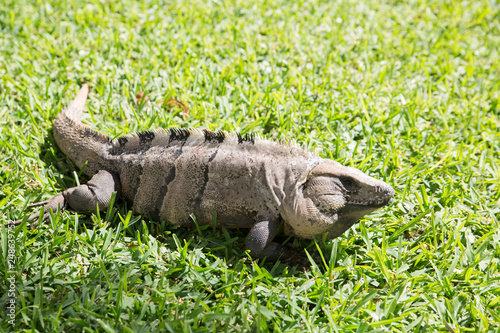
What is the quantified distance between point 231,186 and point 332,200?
0.71 meters

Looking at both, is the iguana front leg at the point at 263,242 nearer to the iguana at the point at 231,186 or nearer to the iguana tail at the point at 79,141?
the iguana at the point at 231,186

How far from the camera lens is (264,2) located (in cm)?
608

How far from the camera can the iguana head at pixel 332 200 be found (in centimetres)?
303

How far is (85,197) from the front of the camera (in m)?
3.30

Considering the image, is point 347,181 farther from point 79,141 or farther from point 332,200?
point 79,141

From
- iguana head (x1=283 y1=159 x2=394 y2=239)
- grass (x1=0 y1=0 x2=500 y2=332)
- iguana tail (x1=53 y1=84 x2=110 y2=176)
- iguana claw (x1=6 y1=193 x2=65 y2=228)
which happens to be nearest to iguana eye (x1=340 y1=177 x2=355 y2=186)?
iguana head (x1=283 y1=159 x2=394 y2=239)

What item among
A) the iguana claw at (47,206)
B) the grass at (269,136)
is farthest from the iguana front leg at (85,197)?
the grass at (269,136)

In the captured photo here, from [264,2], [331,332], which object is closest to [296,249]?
[331,332]

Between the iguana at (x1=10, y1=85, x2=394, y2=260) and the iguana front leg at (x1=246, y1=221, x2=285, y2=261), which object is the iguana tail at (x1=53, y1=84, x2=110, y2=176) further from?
the iguana front leg at (x1=246, y1=221, x2=285, y2=261)

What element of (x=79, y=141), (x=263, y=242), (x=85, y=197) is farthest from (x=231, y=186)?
(x=79, y=141)

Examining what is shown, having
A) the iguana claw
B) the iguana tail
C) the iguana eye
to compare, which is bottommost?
the iguana claw

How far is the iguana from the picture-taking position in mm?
3062

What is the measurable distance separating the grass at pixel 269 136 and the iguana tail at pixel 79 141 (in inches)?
6.9

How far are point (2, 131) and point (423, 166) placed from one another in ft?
12.1
